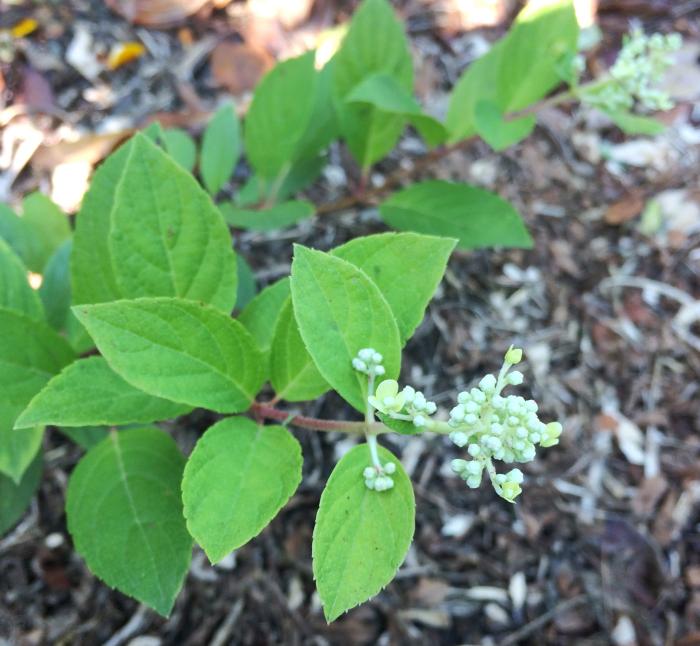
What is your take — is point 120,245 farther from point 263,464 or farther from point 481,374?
point 481,374

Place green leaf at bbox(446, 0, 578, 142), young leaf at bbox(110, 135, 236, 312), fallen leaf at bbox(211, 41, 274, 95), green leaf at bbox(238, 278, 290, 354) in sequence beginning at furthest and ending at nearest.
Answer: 1. fallen leaf at bbox(211, 41, 274, 95)
2. green leaf at bbox(446, 0, 578, 142)
3. green leaf at bbox(238, 278, 290, 354)
4. young leaf at bbox(110, 135, 236, 312)

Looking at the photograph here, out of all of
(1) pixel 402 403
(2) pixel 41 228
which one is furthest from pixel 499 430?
(2) pixel 41 228

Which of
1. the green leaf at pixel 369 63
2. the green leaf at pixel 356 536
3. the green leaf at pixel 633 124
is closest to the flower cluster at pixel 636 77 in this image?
the green leaf at pixel 633 124

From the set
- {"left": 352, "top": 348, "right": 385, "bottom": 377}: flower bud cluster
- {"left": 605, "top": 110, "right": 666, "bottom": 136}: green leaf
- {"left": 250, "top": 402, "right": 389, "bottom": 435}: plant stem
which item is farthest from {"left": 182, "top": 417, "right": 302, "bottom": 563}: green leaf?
{"left": 605, "top": 110, "right": 666, "bottom": 136}: green leaf

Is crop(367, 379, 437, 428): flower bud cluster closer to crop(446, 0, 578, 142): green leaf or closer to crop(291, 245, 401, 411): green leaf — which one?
crop(291, 245, 401, 411): green leaf

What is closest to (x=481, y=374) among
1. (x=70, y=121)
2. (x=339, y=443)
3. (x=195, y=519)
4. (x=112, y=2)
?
(x=339, y=443)

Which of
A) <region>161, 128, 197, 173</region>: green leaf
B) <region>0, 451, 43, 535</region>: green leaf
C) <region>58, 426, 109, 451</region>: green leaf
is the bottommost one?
<region>58, 426, 109, 451</region>: green leaf
